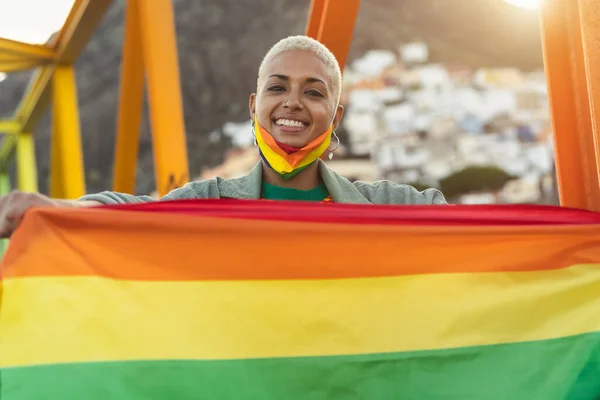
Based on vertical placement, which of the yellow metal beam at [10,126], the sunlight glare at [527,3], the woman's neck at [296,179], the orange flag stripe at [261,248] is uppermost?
the yellow metal beam at [10,126]

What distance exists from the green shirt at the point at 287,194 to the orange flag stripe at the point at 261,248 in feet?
2.89

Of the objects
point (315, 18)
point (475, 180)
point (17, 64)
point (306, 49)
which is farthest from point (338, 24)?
point (475, 180)

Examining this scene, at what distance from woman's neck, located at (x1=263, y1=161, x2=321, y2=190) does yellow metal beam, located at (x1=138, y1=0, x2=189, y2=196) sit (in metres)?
2.32

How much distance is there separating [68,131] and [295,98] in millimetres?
8125

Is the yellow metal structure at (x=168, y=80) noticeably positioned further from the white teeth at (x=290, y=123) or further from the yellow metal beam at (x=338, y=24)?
the white teeth at (x=290, y=123)

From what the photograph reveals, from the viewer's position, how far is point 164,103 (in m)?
5.31

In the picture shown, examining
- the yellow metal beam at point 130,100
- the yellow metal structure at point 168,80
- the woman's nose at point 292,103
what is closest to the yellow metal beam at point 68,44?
the yellow metal structure at point 168,80

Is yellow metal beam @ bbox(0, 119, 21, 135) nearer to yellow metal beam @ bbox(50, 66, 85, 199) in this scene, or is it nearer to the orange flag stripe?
yellow metal beam @ bbox(50, 66, 85, 199)

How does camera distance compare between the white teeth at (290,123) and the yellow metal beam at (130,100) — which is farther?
the yellow metal beam at (130,100)

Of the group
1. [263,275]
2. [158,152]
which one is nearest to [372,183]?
[263,275]

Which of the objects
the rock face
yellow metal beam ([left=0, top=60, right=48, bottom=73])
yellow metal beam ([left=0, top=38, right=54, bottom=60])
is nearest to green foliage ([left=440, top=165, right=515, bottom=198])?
the rock face

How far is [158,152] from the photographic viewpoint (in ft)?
17.4

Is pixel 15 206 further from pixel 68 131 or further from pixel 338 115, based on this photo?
pixel 68 131

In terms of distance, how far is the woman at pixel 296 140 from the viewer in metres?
2.90
